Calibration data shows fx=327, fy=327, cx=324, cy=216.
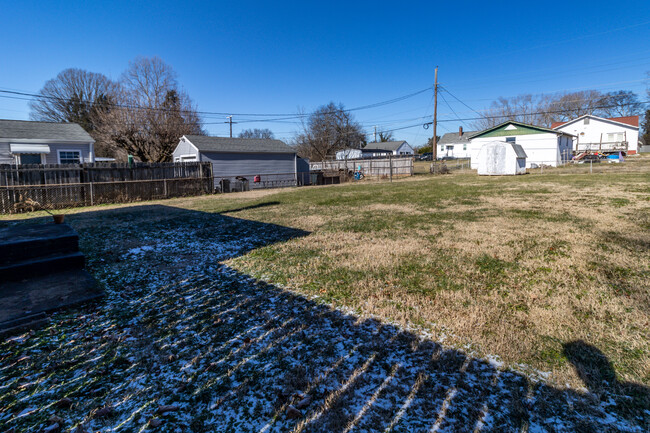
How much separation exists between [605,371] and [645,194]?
13.2 m

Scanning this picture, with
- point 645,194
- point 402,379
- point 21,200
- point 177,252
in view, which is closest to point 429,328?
point 402,379

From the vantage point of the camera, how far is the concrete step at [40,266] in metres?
4.30

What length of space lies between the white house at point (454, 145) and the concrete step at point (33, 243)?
6509 cm

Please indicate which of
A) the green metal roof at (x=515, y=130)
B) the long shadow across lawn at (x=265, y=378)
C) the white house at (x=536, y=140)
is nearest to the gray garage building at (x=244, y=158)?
the long shadow across lawn at (x=265, y=378)

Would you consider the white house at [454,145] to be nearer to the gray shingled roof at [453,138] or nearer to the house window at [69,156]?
the gray shingled roof at [453,138]

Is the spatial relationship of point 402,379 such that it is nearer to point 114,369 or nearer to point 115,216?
point 114,369

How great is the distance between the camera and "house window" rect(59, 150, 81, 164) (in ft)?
65.8

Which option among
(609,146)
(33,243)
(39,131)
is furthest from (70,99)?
(609,146)

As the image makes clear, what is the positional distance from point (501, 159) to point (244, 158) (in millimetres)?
18693

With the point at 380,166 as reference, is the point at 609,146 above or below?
above

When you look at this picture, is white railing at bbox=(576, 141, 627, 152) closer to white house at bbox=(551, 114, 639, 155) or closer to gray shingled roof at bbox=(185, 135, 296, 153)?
white house at bbox=(551, 114, 639, 155)

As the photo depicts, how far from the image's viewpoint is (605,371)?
2482 mm

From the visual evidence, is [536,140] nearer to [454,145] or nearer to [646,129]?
[454,145]

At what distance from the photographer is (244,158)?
23094mm
